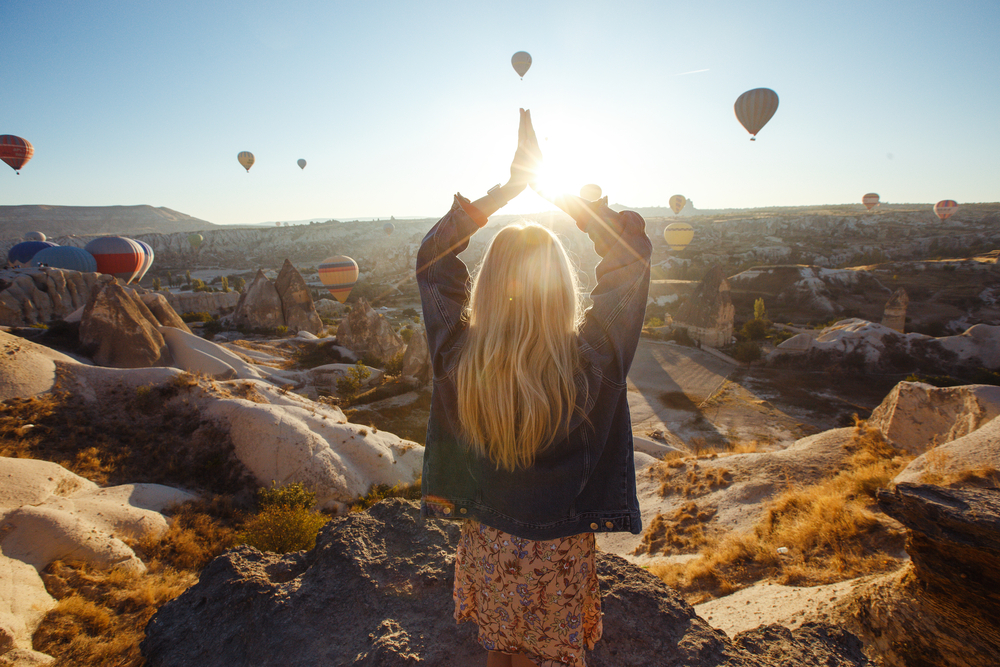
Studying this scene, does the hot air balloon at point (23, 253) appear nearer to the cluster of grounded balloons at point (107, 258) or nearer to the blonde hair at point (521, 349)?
the cluster of grounded balloons at point (107, 258)

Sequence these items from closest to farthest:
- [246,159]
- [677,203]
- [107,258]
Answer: [107,258] < [246,159] < [677,203]

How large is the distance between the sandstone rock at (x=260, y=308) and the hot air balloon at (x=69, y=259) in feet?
47.8

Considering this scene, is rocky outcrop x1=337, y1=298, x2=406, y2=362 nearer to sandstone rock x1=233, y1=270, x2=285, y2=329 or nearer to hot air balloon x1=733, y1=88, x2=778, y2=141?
sandstone rock x1=233, y1=270, x2=285, y2=329

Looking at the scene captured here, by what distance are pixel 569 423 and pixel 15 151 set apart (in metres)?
49.5

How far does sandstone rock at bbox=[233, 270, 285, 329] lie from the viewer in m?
24.5

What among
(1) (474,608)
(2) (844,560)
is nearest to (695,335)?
(2) (844,560)

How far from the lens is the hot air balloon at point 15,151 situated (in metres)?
32.4

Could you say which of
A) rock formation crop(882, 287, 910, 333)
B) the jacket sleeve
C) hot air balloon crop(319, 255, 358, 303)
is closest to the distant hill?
hot air balloon crop(319, 255, 358, 303)

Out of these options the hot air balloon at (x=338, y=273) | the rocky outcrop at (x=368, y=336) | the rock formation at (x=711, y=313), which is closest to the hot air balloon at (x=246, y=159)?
the hot air balloon at (x=338, y=273)

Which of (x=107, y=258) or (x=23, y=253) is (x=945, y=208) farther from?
(x=23, y=253)

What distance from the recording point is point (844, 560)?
453 centimetres

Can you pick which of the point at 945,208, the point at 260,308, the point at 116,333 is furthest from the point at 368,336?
the point at 945,208

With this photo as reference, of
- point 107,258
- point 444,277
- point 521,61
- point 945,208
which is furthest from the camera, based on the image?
point 945,208

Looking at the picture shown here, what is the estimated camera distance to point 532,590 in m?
1.70
